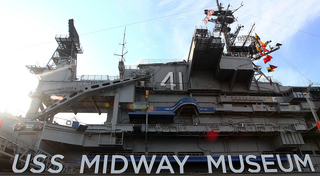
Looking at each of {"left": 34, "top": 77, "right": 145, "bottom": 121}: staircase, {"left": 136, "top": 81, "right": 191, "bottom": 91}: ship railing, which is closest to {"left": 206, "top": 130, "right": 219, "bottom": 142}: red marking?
{"left": 136, "top": 81, "right": 191, "bottom": 91}: ship railing

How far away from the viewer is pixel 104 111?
27.2 meters

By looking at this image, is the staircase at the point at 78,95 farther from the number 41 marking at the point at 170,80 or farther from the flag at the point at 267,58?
the flag at the point at 267,58

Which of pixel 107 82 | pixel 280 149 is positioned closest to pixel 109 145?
pixel 107 82

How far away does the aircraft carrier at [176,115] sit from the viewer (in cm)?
1983

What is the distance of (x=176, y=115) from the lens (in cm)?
2398

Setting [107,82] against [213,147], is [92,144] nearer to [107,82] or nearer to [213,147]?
[107,82]

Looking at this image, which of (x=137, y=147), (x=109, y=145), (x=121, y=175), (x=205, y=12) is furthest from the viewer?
(x=205, y=12)

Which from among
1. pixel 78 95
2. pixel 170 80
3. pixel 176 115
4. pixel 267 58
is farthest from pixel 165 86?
pixel 267 58

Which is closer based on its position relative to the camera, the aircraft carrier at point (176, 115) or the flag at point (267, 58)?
the aircraft carrier at point (176, 115)

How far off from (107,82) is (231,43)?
25001 millimetres

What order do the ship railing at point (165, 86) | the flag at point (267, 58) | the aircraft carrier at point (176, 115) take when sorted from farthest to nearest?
the flag at point (267, 58) → the ship railing at point (165, 86) → the aircraft carrier at point (176, 115)

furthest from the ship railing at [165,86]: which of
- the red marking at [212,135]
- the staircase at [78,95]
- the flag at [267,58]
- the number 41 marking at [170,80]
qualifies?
the flag at [267,58]

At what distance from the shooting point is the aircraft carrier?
19.8 m

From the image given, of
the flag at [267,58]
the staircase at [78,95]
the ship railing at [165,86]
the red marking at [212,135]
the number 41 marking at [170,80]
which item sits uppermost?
the flag at [267,58]
